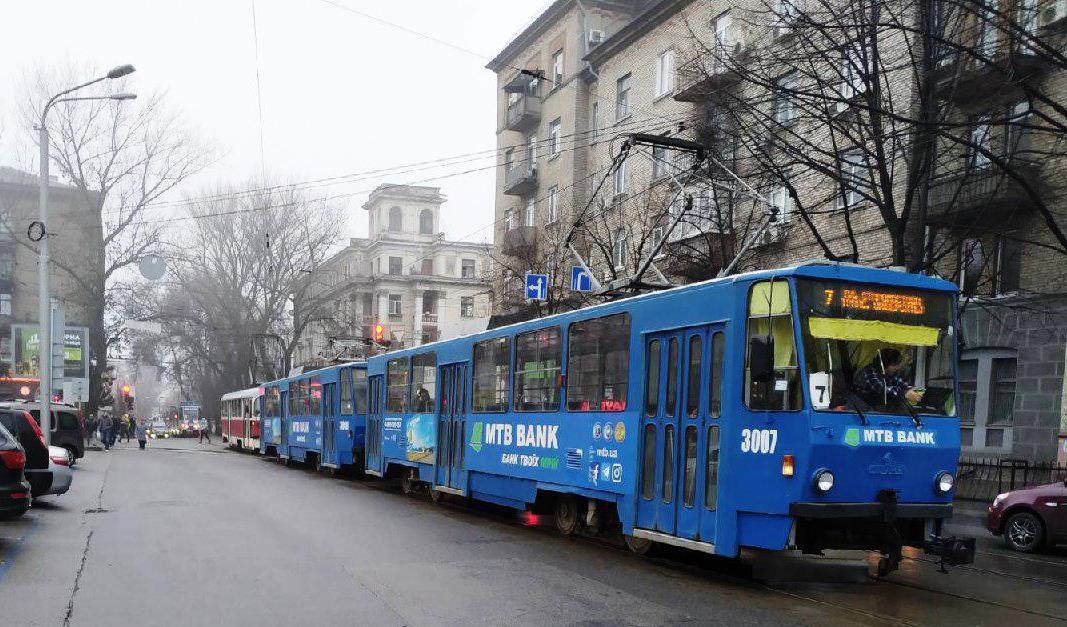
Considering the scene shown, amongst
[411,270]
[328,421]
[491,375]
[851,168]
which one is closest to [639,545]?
[491,375]

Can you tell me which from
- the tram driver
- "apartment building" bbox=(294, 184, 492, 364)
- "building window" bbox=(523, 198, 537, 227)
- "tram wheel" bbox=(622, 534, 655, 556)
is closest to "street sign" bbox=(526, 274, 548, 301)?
"building window" bbox=(523, 198, 537, 227)

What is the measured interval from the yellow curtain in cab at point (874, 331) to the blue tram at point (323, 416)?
16400 millimetres

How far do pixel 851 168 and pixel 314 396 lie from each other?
15992 millimetres

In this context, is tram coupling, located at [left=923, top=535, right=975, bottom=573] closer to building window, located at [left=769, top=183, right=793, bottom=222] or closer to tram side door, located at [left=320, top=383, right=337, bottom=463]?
building window, located at [left=769, top=183, right=793, bottom=222]

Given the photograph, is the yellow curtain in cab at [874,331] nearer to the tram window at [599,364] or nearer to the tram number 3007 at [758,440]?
the tram number 3007 at [758,440]

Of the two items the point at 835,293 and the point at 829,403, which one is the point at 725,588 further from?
the point at 835,293

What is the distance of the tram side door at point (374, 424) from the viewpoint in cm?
2192

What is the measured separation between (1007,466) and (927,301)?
12.8m

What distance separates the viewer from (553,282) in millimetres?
28594

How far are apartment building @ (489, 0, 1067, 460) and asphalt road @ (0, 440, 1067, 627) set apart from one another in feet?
14.4

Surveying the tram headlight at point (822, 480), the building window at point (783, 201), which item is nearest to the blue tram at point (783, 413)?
the tram headlight at point (822, 480)

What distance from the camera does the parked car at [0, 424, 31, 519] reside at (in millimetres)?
11039

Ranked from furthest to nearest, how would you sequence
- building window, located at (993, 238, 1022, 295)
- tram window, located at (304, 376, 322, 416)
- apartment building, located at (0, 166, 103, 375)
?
apartment building, located at (0, 166, 103, 375) < tram window, located at (304, 376, 322, 416) < building window, located at (993, 238, 1022, 295)

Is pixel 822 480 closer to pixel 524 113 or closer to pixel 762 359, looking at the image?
pixel 762 359
